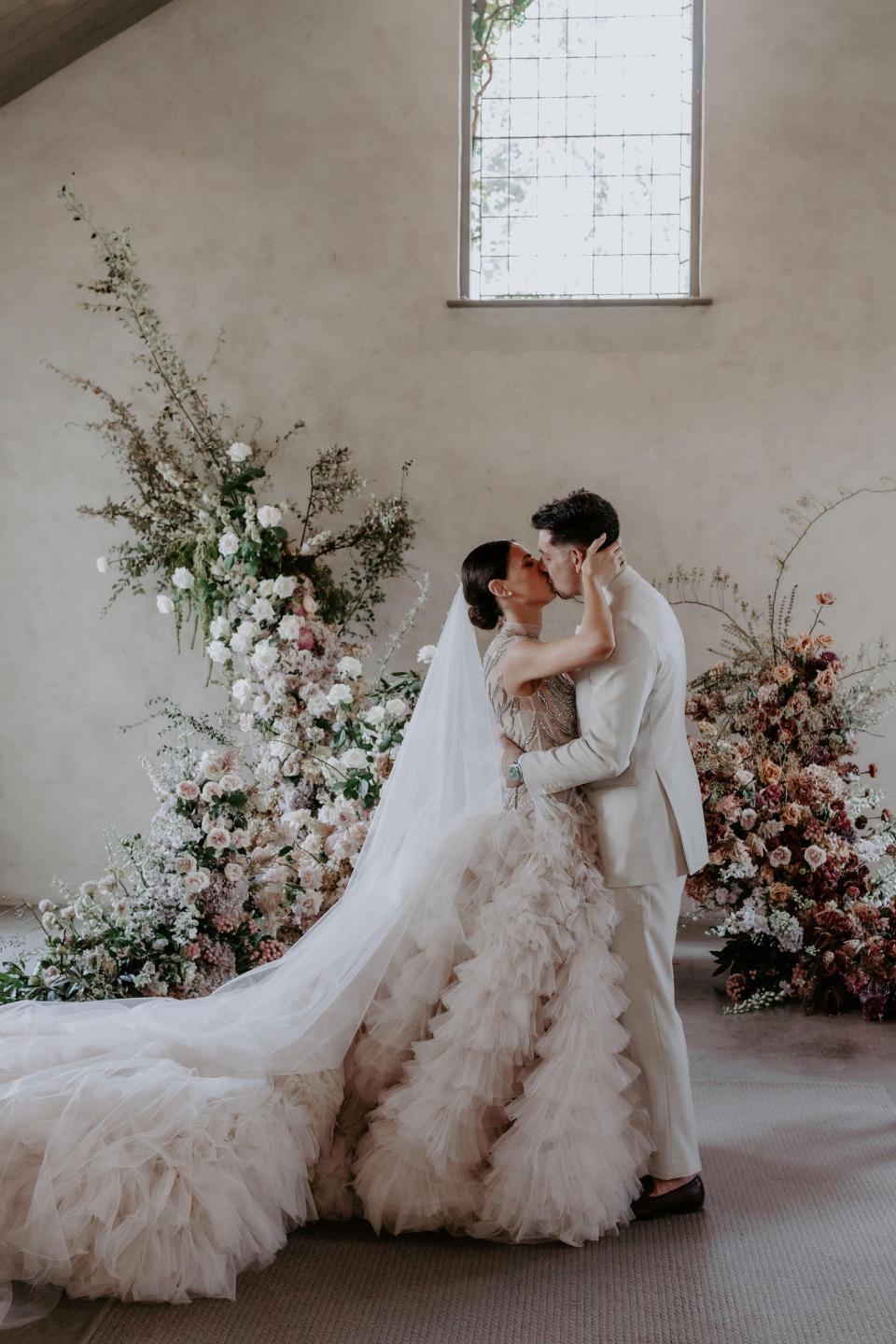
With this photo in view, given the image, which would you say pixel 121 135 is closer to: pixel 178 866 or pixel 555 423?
pixel 555 423

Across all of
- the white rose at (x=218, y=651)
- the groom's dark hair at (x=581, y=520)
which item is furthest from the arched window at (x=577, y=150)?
the groom's dark hair at (x=581, y=520)

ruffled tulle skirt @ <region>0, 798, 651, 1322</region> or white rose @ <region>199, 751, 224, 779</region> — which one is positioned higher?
white rose @ <region>199, 751, 224, 779</region>

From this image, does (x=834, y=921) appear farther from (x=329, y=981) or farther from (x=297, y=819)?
(x=329, y=981)

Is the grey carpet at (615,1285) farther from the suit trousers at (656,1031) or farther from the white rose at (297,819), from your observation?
the white rose at (297,819)

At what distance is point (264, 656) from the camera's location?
4.96 metres

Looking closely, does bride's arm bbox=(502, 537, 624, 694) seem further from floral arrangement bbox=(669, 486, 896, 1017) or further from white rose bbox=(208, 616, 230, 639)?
white rose bbox=(208, 616, 230, 639)

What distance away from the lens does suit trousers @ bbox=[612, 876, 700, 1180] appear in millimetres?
2865

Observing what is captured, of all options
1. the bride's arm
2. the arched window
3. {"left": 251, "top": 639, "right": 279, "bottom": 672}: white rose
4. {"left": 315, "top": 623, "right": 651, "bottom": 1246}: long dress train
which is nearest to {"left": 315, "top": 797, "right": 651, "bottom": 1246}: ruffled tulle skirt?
{"left": 315, "top": 623, "right": 651, "bottom": 1246}: long dress train

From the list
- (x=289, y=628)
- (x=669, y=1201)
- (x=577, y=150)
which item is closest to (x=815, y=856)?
(x=669, y=1201)

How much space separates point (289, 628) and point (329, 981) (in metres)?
2.31

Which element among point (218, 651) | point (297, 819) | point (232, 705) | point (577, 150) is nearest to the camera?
point (297, 819)

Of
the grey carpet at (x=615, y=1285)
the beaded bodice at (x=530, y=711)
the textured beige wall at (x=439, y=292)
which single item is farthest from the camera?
the textured beige wall at (x=439, y=292)

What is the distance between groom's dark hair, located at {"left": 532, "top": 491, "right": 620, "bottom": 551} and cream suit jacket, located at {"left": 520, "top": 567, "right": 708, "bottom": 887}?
135 mm

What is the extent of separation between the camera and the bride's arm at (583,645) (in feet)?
9.34
